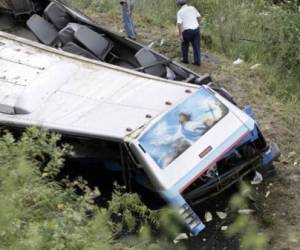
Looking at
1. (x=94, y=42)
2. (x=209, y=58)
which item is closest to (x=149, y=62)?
(x=94, y=42)

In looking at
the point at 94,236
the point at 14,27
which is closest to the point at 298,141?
the point at 94,236

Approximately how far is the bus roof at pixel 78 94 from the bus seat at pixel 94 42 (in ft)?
2.50

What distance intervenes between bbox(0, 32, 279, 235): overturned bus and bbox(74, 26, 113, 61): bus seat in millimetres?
1298

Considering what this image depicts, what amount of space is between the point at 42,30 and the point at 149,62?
2.18 metres

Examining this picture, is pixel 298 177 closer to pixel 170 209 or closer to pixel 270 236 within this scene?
pixel 270 236

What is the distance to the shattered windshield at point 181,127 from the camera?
6430mm

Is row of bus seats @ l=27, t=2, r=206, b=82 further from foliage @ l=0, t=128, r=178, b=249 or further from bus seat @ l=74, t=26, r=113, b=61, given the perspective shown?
foliage @ l=0, t=128, r=178, b=249

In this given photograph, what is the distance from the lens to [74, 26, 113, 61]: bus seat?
906cm

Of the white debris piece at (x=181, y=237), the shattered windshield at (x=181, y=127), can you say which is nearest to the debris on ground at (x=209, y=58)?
the shattered windshield at (x=181, y=127)

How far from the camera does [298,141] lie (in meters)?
8.15

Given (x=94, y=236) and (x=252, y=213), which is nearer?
(x=94, y=236)

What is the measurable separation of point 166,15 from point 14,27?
332 centimetres

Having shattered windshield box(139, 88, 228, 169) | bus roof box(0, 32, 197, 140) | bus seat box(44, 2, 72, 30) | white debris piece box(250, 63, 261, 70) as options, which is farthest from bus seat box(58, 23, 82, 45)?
shattered windshield box(139, 88, 228, 169)

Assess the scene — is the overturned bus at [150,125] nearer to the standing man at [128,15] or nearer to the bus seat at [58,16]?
the bus seat at [58,16]
